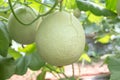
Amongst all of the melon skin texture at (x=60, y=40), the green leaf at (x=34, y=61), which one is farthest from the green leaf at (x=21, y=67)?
the melon skin texture at (x=60, y=40)

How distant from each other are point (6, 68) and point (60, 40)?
12.3 inches

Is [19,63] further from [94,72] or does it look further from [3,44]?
[94,72]

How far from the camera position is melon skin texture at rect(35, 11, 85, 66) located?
73 centimetres

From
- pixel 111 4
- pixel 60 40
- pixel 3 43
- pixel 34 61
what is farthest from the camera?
pixel 34 61

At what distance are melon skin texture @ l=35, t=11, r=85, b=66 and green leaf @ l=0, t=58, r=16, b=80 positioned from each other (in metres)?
0.26

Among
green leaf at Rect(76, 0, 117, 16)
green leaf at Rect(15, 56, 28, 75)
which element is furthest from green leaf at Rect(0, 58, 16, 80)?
green leaf at Rect(76, 0, 117, 16)

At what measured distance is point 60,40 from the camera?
0.73 metres

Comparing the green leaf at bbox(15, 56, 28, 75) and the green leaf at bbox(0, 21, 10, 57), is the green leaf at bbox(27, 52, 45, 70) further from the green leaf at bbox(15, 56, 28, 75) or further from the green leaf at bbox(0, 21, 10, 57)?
the green leaf at bbox(0, 21, 10, 57)

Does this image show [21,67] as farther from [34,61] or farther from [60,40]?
[60,40]

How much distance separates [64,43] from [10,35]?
20cm

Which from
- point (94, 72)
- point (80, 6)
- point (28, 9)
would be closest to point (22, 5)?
point (28, 9)

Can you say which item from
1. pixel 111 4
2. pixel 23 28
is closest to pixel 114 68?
pixel 111 4

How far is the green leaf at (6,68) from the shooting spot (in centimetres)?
99

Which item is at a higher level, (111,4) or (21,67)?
(111,4)
